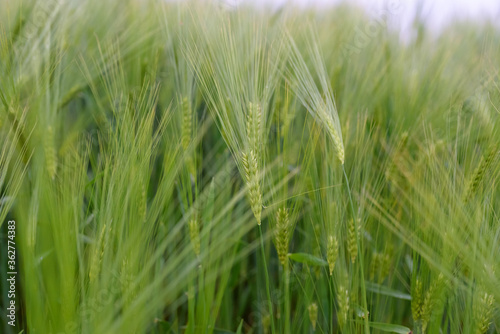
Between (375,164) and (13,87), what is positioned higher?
(13,87)

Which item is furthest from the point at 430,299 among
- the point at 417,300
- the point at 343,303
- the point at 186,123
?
the point at 186,123

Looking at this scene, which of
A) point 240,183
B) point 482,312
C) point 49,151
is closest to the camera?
point 482,312

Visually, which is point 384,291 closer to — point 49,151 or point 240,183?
point 240,183

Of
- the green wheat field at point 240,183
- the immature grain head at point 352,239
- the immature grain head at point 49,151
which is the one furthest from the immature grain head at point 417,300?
the immature grain head at point 49,151

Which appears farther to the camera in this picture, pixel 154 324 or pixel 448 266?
pixel 154 324

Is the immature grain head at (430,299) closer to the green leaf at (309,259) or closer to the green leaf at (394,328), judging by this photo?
the green leaf at (394,328)

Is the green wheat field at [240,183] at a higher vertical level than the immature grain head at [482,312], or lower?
higher

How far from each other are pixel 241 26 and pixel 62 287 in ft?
1.72

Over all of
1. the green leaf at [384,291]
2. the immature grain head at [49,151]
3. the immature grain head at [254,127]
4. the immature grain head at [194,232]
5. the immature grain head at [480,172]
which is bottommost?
the green leaf at [384,291]

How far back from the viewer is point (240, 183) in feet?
3.22

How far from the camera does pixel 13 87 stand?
709 millimetres

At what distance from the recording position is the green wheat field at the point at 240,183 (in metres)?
0.63

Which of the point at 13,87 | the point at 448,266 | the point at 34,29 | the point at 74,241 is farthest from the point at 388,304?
the point at 34,29

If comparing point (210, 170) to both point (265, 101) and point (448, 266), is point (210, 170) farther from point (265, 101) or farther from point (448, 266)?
point (448, 266)
